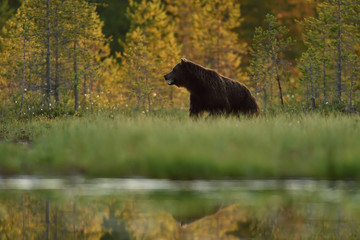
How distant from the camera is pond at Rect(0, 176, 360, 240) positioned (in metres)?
7.63

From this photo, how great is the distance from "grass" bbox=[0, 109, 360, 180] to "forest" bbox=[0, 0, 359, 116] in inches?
420

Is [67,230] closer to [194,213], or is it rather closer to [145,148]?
[194,213]

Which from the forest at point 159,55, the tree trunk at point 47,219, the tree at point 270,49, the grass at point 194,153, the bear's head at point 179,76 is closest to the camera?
the tree trunk at point 47,219

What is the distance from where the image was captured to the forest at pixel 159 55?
88.0 feet

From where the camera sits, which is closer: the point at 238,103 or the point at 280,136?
the point at 280,136

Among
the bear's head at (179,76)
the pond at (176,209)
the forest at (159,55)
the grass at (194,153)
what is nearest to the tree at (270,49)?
the forest at (159,55)

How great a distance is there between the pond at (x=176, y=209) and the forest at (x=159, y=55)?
529 inches

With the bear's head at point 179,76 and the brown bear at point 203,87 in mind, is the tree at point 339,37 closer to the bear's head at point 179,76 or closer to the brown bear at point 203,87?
the brown bear at point 203,87

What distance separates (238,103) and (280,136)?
258 inches

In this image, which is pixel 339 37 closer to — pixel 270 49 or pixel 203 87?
pixel 270 49

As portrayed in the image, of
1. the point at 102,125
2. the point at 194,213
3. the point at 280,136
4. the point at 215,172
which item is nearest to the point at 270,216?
the point at 194,213

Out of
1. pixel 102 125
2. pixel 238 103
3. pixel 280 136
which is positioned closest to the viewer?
pixel 280 136

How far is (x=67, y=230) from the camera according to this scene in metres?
7.77

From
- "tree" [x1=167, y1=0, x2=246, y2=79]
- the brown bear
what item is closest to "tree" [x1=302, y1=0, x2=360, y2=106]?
the brown bear
